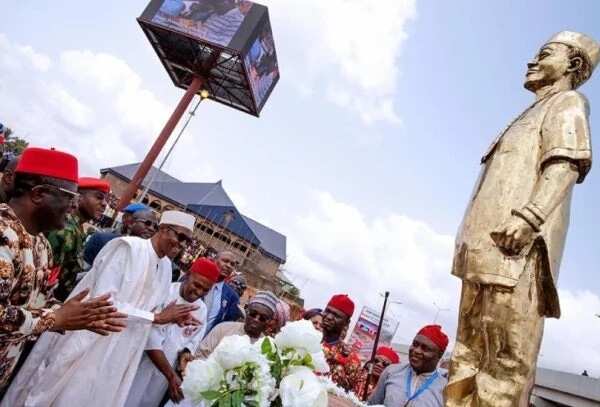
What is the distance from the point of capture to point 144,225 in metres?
5.06

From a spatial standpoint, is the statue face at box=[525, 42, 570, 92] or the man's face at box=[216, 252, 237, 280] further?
the man's face at box=[216, 252, 237, 280]

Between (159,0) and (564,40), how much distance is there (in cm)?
2706

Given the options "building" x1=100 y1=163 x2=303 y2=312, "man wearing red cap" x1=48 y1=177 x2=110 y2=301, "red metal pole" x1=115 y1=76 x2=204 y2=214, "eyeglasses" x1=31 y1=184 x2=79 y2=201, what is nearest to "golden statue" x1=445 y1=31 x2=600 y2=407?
"eyeglasses" x1=31 y1=184 x2=79 y2=201

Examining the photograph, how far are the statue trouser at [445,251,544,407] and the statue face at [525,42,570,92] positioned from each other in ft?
3.80

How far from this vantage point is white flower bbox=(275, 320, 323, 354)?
1.28m

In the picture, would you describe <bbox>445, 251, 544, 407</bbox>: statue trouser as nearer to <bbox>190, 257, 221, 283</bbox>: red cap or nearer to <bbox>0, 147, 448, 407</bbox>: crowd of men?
<bbox>0, 147, 448, 407</bbox>: crowd of men

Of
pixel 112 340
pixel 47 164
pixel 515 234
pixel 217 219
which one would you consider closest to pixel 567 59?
pixel 515 234

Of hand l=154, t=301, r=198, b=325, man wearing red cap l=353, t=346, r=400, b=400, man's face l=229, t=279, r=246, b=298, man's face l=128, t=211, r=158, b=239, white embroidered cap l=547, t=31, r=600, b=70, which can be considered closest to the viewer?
white embroidered cap l=547, t=31, r=600, b=70

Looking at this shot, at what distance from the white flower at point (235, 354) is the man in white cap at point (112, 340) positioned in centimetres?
177

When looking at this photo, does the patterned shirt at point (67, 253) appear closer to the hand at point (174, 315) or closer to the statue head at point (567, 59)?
the hand at point (174, 315)

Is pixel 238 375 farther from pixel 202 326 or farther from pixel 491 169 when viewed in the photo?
pixel 202 326

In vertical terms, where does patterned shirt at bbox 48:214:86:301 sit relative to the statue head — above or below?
below

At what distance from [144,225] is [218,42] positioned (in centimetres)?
2201

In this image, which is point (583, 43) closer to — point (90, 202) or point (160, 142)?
point (90, 202)
